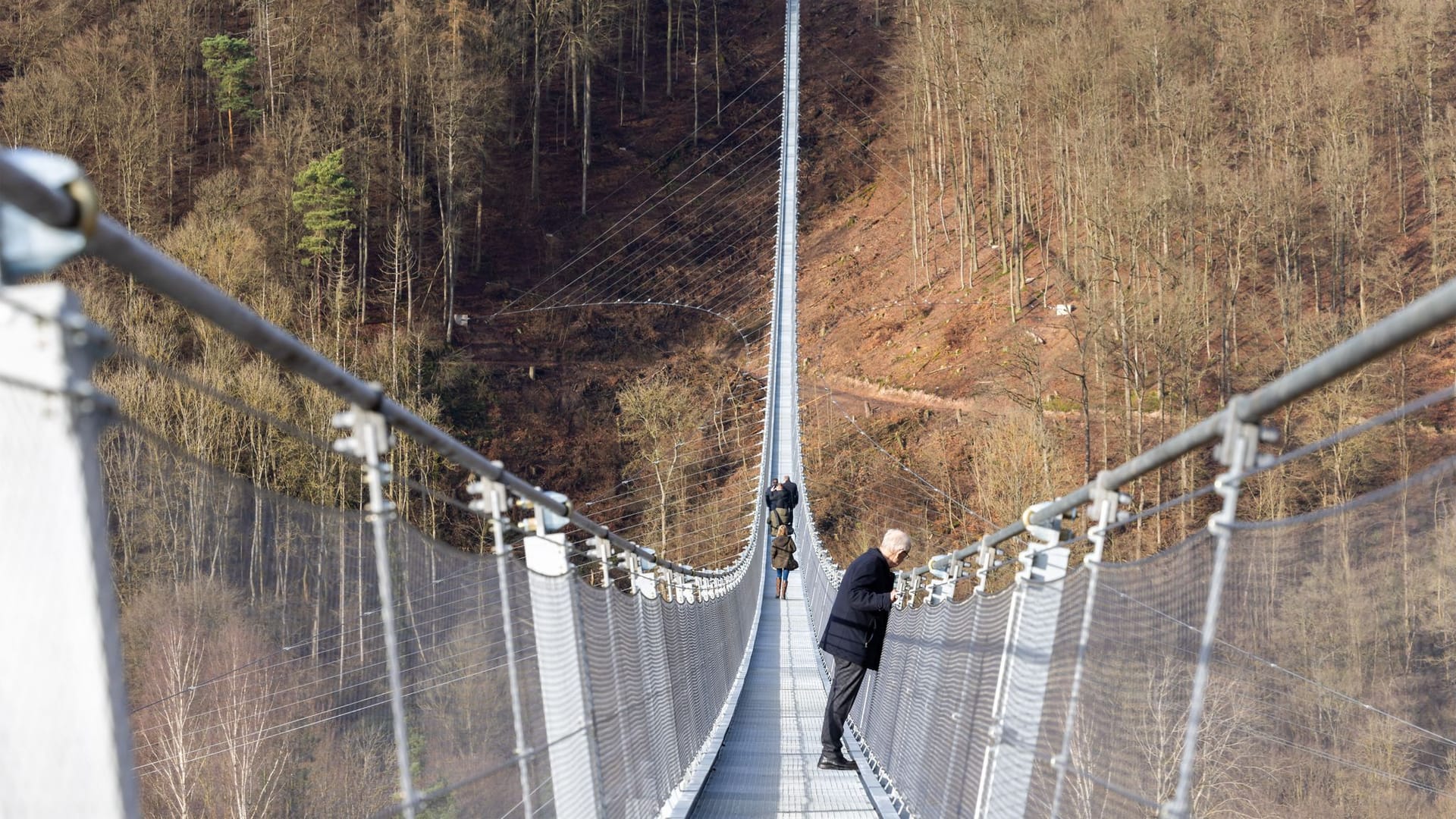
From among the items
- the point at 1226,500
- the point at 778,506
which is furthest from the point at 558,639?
the point at 778,506

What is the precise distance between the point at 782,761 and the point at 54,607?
463 centimetres

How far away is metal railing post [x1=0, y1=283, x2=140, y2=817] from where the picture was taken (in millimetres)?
1017

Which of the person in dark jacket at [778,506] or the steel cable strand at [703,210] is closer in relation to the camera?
the person in dark jacket at [778,506]

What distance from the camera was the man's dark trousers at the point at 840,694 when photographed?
447cm

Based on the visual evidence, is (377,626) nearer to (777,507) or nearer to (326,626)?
(326,626)

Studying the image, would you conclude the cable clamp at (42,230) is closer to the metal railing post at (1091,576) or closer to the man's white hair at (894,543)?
the metal railing post at (1091,576)

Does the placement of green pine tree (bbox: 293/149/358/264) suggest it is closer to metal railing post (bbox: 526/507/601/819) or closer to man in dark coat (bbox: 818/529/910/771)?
man in dark coat (bbox: 818/529/910/771)

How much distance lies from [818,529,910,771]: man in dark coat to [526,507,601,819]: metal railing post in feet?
5.23

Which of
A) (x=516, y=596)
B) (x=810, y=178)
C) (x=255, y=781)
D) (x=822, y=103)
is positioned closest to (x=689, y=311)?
(x=810, y=178)

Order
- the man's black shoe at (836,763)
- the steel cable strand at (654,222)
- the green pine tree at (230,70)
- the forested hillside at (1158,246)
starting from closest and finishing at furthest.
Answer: the man's black shoe at (836,763), the forested hillside at (1158,246), the green pine tree at (230,70), the steel cable strand at (654,222)

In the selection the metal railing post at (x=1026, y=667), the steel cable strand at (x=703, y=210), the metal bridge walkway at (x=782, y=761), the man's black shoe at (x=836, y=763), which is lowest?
the metal bridge walkway at (x=782, y=761)

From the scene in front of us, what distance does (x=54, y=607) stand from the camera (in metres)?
1.02

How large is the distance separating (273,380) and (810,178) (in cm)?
1765

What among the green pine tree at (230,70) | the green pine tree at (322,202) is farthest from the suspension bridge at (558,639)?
the green pine tree at (230,70)
